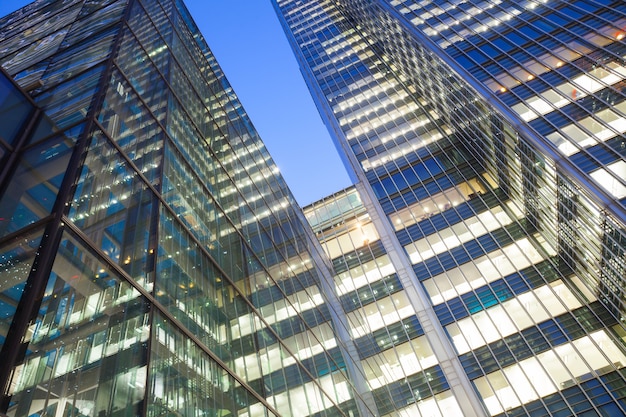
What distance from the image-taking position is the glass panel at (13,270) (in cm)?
733

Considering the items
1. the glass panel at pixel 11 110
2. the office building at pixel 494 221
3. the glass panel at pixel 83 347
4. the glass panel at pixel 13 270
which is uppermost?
the glass panel at pixel 11 110

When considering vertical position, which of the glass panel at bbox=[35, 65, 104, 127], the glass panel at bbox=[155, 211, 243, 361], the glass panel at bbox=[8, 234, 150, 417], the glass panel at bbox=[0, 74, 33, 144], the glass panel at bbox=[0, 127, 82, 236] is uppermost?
the glass panel at bbox=[0, 74, 33, 144]

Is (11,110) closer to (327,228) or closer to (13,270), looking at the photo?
(13,270)

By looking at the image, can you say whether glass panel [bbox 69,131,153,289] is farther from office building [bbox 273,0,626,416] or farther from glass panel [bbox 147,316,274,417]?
office building [bbox 273,0,626,416]

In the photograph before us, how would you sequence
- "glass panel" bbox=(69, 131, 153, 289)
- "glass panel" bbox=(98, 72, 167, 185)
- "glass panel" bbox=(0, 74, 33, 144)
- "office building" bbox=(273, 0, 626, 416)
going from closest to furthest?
"glass panel" bbox=(69, 131, 153, 289), "glass panel" bbox=(0, 74, 33, 144), "glass panel" bbox=(98, 72, 167, 185), "office building" bbox=(273, 0, 626, 416)

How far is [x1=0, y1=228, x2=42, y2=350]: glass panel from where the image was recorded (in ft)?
24.0

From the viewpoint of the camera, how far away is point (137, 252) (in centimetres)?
1066

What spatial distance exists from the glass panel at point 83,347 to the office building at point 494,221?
19.3 m

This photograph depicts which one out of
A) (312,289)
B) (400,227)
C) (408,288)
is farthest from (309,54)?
(312,289)

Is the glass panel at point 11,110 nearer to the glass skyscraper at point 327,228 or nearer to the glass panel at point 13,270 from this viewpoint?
the glass skyscraper at point 327,228

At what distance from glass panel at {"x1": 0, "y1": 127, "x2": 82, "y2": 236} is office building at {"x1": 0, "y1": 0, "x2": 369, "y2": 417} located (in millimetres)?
35

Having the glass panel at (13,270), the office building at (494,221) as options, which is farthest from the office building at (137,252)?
the office building at (494,221)

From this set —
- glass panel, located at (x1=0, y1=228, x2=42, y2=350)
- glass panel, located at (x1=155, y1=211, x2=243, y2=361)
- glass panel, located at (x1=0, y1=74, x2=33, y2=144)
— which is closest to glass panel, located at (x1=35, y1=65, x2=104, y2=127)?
glass panel, located at (x1=0, y1=74, x2=33, y2=144)

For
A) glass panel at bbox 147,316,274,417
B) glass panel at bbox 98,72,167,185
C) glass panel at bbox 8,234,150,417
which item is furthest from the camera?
glass panel at bbox 98,72,167,185
